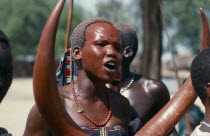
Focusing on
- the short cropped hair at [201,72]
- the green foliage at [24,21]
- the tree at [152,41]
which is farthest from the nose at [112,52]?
the green foliage at [24,21]

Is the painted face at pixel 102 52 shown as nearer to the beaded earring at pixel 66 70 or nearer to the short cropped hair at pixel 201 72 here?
the beaded earring at pixel 66 70

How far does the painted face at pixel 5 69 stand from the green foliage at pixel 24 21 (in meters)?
A: 41.8

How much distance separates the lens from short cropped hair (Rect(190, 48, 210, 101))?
2.24 meters

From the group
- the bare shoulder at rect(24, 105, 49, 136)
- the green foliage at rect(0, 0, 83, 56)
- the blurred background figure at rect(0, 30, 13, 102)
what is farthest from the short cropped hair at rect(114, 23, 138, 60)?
the green foliage at rect(0, 0, 83, 56)

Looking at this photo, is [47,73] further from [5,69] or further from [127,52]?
[127,52]

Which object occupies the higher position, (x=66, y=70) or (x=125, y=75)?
(x=66, y=70)

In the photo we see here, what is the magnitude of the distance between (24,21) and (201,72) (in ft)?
144

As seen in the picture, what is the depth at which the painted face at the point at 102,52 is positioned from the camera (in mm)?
2598

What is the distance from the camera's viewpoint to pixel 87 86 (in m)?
2.80

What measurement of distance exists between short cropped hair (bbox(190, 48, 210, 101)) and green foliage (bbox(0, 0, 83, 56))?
42087 millimetres

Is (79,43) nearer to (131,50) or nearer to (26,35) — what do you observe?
(131,50)

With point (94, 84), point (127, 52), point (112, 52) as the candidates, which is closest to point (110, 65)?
point (112, 52)

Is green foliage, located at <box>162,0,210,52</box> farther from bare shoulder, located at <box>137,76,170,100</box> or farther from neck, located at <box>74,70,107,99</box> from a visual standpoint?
neck, located at <box>74,70,107,99</box>

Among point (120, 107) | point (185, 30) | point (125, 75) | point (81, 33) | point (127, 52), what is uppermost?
point (81, 33)
